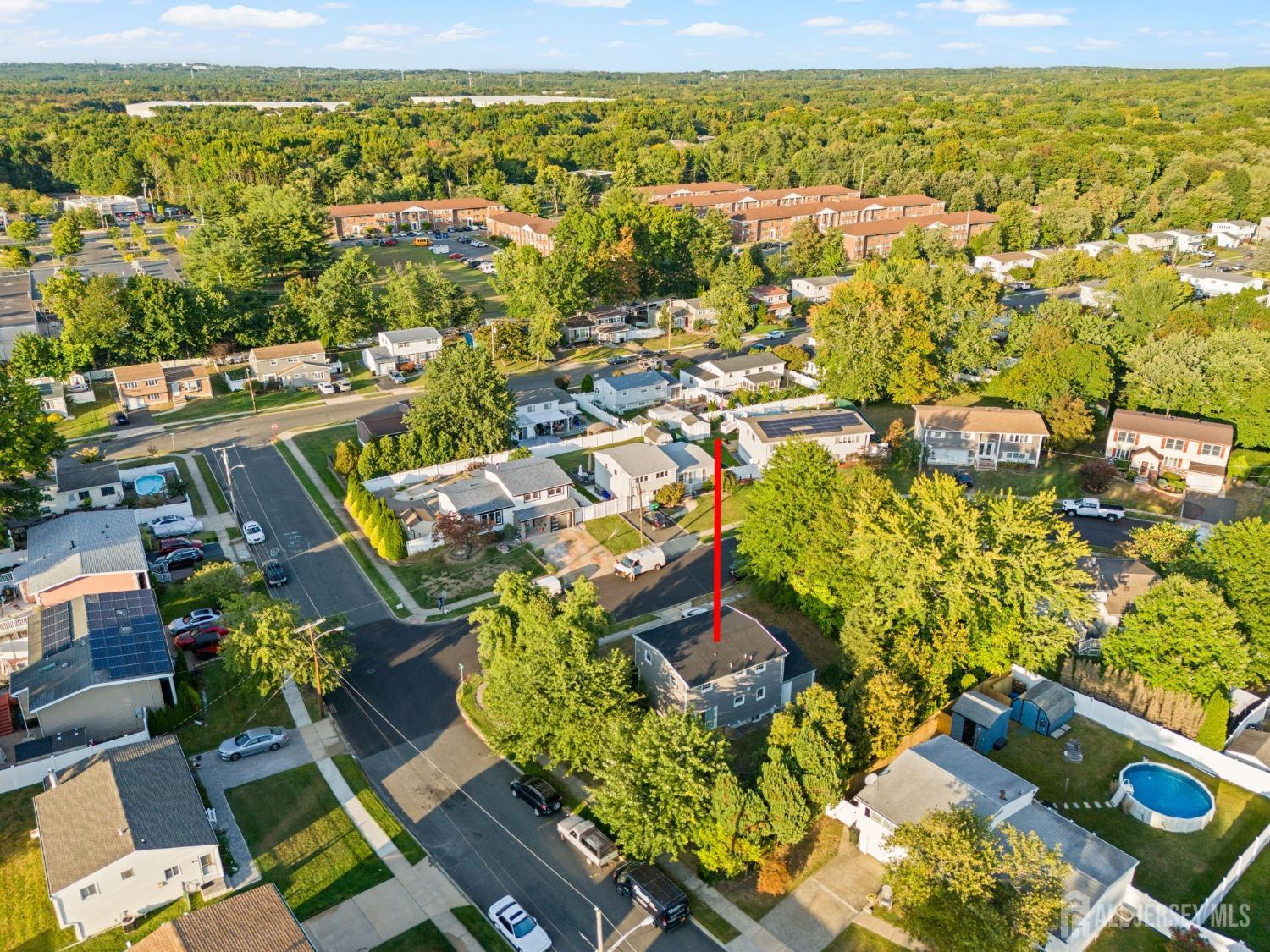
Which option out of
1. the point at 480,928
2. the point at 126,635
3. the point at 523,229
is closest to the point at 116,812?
the point at 126,635

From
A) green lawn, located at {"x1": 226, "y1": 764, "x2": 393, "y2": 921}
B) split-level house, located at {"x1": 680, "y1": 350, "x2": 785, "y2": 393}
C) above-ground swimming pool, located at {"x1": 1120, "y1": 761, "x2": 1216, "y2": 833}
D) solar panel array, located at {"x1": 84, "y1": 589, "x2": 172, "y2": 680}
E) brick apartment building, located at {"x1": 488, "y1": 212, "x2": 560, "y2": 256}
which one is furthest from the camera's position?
brick apartment building, located at {"x1": 488, "y1": 212, "x2": 560, "y2": 256}

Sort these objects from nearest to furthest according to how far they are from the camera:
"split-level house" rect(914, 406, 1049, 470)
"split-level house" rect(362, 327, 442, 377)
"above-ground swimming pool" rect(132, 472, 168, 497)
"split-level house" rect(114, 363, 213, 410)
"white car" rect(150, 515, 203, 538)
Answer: "white car" rect(150, 515, 203, 538), "above-ground swimming pool" rect(132, 472, 168, 497), "split-level house" rect(914, 406, 1049, 470), "split-level house" rect(114, 363, 213, 410), "split-level house" rect(362, 327, 442, 377)

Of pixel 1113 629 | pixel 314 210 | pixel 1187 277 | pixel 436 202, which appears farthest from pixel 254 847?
pixel 436 202

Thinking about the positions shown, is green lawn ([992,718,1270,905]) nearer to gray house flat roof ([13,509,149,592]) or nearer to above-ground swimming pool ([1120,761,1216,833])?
above-ground swimming pool ([1120,761,1216,833])

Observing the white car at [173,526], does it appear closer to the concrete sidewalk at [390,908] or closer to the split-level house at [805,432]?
the concrete sidewalk at [390,908]

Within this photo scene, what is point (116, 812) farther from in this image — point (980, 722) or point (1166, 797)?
point (1166, 797)

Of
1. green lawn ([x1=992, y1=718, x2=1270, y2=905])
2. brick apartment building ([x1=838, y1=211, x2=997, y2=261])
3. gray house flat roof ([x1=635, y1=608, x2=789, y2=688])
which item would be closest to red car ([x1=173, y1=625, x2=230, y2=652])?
gray house flat roof ([x1=635, y1=608, x2=789, y2=688])

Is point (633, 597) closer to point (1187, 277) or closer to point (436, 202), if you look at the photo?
point (1187, 277)
